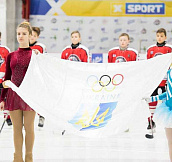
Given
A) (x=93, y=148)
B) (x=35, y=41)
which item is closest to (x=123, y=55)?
(x=35, y=41)

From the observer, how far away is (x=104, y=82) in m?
4.33

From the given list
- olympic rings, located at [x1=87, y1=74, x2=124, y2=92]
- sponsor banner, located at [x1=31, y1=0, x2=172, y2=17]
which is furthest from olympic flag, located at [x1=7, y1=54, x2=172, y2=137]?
sponsor banner, located at [x1=31, y1=0, x2=172, y2=17]

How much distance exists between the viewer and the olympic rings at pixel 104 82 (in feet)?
13.9

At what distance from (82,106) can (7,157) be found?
4.07 feet

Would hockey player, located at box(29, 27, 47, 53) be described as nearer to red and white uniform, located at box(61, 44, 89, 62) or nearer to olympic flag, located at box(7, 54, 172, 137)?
red and white uniform, located at box(61, 44, 89, 62)

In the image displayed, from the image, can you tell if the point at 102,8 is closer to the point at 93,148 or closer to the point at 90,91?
the point at 93,148

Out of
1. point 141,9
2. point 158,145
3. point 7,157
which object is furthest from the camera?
point 141,9

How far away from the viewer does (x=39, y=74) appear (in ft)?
13.5

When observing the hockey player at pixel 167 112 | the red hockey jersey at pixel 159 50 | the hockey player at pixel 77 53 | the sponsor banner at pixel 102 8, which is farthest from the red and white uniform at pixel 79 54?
the sponsor banner at pixel 102 8

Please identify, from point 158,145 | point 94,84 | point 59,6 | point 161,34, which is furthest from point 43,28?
point 94,84

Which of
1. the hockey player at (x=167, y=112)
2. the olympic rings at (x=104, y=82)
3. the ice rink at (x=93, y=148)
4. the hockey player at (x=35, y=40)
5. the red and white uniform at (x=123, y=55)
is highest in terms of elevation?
the hockey player at (x=35, y=40)

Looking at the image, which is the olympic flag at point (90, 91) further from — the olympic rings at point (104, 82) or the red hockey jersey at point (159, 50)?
the red hockey jersey at point (159, 50)

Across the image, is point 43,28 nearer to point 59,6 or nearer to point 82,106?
point 59,6

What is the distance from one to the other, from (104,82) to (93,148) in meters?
1.27
